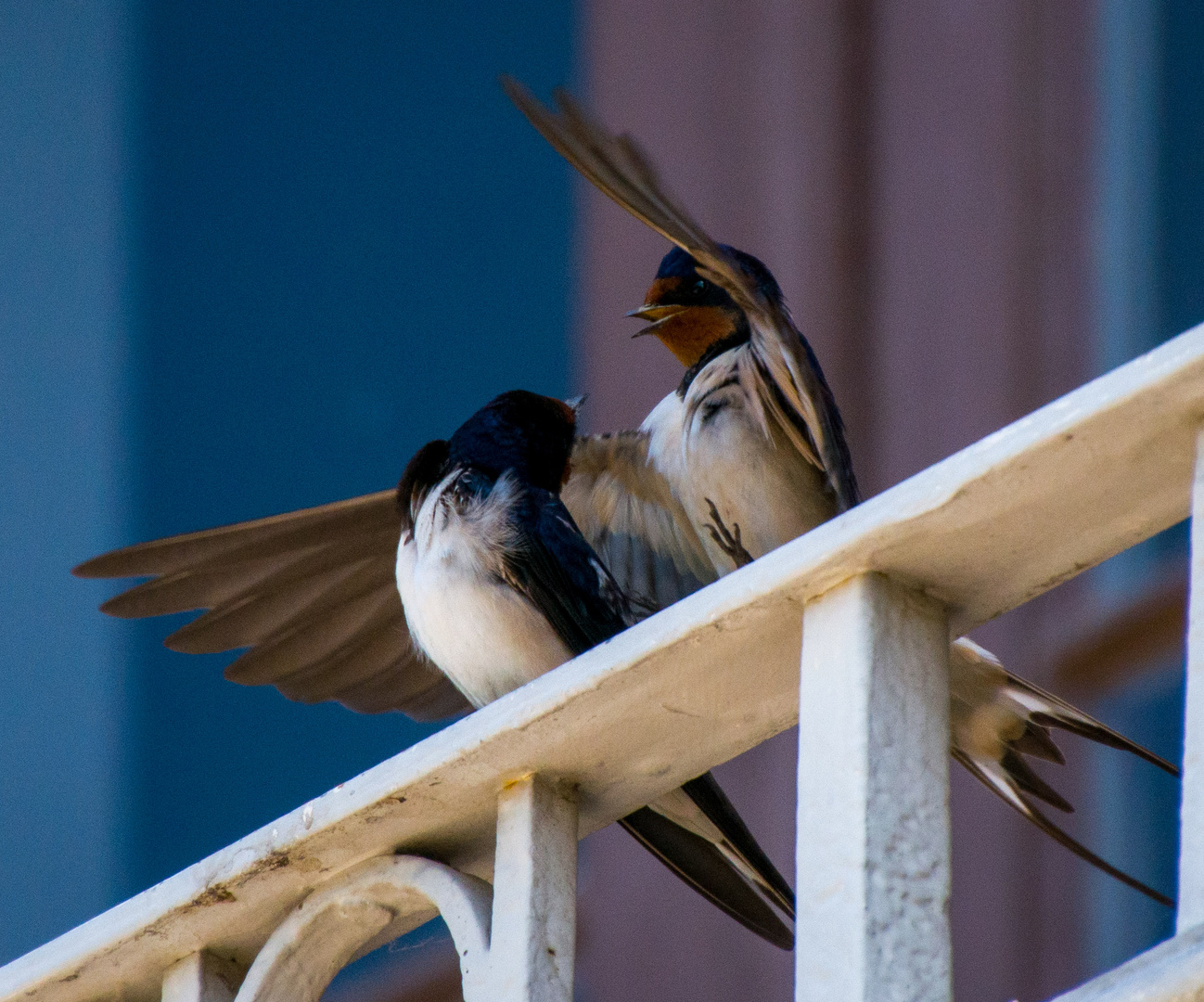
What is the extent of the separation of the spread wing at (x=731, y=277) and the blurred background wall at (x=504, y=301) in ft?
3.04

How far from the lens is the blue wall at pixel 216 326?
3043 mm

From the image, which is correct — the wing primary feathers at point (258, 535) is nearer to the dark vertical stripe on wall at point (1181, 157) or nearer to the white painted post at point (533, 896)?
the white painted post at point (533, 896)

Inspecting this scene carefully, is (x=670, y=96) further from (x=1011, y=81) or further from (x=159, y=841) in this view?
(x=159, y=841)

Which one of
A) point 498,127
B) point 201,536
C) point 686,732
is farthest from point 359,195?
point 686,732

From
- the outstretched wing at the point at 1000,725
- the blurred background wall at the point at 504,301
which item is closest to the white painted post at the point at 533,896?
the outstretched wing at the point at 1000,725

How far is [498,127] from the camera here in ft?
11.3

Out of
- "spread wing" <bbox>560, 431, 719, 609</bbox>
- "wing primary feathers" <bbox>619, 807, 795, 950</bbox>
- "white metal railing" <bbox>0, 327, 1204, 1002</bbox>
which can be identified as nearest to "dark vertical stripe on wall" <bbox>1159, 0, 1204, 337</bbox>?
"spread wing" <bbox>560, 431, 719, 609</bbox>

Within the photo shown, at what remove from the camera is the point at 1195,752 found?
2.54ft

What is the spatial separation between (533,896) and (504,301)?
242 centimetres

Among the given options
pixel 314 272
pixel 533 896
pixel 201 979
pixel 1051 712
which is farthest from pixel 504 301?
pixel 533 896

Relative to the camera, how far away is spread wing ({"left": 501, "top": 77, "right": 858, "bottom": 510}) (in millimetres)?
1301

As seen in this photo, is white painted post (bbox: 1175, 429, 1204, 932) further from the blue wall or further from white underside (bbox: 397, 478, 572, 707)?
the blue wall

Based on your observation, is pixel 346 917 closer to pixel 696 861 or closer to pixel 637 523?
pixel 696 861

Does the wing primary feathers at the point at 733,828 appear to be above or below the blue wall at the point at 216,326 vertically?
below
